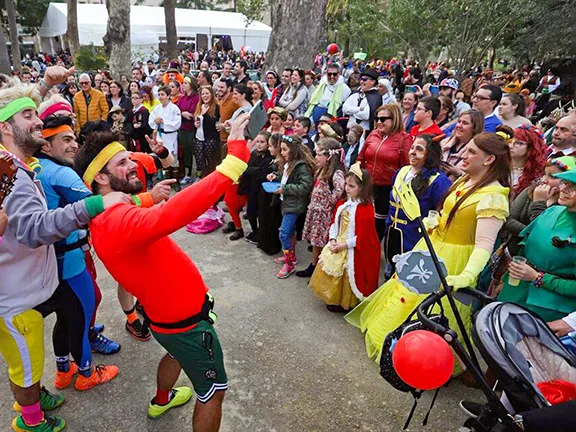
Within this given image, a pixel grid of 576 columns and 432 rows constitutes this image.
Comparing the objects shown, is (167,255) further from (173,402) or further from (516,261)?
(516,261)

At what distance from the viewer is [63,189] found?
2617 millimetres

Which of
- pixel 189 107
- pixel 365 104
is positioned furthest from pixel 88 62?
pixel 365 104

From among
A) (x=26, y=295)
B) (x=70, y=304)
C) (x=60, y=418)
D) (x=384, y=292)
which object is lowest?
(x=60, y=418)

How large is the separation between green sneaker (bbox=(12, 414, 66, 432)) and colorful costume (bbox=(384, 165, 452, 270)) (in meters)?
2.99

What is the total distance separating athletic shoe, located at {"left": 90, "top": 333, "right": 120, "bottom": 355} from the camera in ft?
11.3

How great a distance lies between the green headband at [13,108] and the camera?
246 cm

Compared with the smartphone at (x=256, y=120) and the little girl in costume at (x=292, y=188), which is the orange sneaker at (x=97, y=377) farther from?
the smartphone at (x=256, y=120)

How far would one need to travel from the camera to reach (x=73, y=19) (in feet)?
67.7

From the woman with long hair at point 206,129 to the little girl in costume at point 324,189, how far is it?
310cm

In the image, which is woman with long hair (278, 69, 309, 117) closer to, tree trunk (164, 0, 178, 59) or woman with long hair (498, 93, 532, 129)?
woman with long hair (498, 93, 532, 129)

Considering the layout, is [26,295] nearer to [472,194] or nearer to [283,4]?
[472,194]

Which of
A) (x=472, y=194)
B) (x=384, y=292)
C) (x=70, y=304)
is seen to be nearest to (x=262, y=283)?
(x=384, y=292)

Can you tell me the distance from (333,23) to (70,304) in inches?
1349

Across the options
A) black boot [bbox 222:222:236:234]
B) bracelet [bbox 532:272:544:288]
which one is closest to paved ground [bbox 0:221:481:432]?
bracelet [bbox 532:272:544:288]
